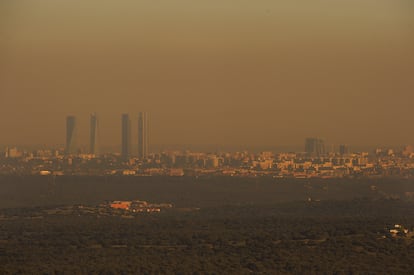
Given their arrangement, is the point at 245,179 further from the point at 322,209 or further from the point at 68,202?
the point at 322,209

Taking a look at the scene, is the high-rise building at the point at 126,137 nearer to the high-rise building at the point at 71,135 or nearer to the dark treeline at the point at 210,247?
the high-rise building at the point at 71,135

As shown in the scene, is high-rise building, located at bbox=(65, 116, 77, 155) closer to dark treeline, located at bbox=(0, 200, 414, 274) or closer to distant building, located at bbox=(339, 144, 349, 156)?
distant building, located at bbox=(339, 144, 349, 156)

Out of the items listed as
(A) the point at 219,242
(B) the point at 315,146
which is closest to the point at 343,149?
(B) the point at 315,146

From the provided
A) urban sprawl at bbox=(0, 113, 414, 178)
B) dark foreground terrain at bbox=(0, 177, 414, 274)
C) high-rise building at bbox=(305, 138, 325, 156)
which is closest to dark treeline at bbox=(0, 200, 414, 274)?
dark foreground terrain at bbox=(0, 177, 414, 274)

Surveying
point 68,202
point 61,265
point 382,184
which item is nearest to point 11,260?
point 61,265

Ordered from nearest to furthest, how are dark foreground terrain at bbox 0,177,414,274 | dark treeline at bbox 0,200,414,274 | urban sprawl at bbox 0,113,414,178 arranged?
dark treeline at bbox 0,200,414,274 → dark foreground terrain at bbox 0,177,414,274 → urban sprawl at bbox 0,113,414,178

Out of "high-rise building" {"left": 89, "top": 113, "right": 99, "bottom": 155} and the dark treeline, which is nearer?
the dark treeline

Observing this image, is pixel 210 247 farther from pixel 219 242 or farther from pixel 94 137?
pixel 94 137

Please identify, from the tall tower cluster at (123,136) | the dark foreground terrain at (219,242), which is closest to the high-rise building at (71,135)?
the tall tower cluster at (123,136)
